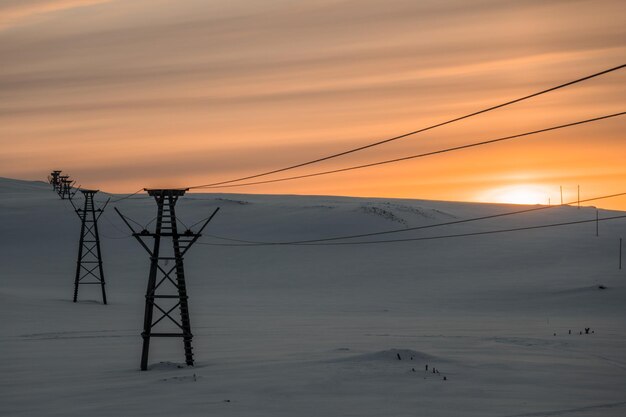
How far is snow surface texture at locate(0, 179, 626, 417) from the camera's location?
27.2 m

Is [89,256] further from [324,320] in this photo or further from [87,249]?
[324,320]

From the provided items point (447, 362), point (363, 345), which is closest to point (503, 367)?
point (447, 362)

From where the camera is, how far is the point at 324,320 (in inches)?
2181

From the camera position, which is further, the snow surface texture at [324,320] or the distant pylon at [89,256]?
the distant pylon at [89,256]

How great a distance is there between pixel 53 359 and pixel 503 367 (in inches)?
631

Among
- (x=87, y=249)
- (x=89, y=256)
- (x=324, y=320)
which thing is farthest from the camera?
(x=89, y=256)

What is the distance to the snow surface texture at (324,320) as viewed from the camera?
89.3ft

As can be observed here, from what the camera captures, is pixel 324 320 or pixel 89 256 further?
pixel 89 256

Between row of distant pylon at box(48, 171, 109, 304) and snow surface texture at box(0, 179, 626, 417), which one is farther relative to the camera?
row of distant pylon at box(48, 171, 109, 304)

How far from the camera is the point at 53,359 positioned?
1430 inches

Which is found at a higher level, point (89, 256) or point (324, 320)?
point (89, 256)

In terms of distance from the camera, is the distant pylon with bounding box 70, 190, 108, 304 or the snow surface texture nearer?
the snow surface texture

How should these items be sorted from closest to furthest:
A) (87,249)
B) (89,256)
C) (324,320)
Result: (324,320)
(87,249)
(89,256)

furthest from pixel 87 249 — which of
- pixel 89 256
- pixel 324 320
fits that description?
pixel 324 320
